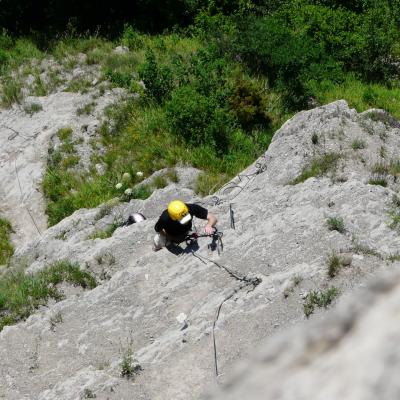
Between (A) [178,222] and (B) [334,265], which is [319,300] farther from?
(A) [178,222]

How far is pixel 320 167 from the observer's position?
10.2m

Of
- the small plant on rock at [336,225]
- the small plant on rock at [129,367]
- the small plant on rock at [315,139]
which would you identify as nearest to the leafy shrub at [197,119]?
the small plant on rock at [315,139]

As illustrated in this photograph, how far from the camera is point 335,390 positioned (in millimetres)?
1475

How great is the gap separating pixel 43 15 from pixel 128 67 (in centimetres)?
559

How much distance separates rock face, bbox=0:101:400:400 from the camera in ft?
23.8

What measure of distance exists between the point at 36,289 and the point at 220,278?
10.7 ft

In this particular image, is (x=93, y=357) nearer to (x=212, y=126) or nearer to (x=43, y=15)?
(x=212, y=126)

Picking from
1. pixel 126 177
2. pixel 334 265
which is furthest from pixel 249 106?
pixel 334 265

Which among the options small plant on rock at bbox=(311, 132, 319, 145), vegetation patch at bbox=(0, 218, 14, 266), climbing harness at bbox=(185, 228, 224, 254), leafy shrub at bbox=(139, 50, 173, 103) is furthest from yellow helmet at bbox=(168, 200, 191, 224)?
leafy shrub at bbox=(139, 50, 173, 103)

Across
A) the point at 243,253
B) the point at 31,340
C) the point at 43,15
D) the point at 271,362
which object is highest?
the point at 271,362

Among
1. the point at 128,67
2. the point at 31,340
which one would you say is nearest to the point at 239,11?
the point at 128,67

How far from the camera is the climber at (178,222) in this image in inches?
362

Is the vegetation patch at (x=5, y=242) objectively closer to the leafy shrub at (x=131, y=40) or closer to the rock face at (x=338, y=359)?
the leafy shrub at (x=131, y=40)

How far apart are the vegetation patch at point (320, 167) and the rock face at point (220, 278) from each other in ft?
0.10
